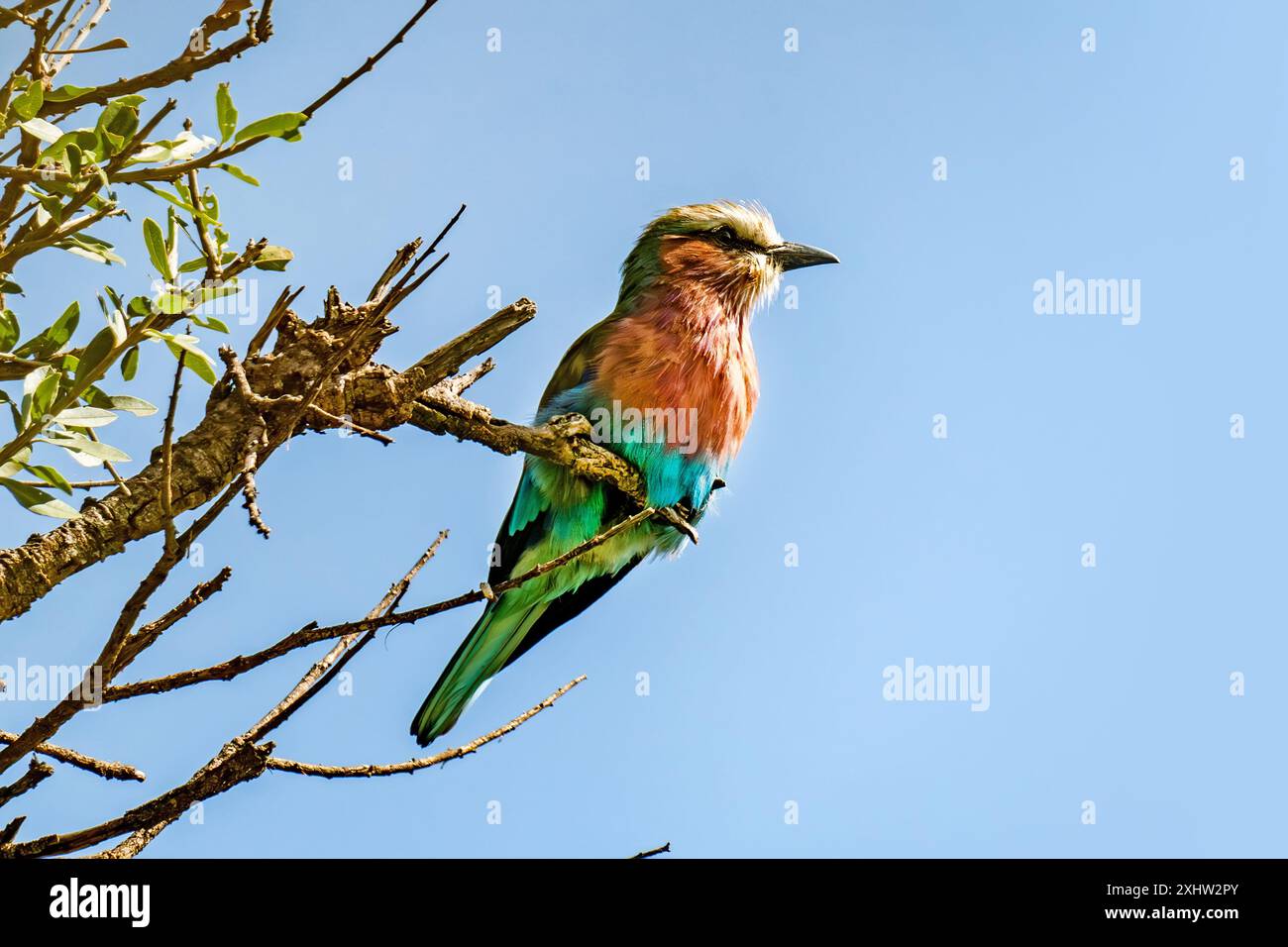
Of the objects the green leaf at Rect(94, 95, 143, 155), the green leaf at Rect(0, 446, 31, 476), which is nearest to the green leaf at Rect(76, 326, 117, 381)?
the green leaf at Rect(0, 446, 31, 476)

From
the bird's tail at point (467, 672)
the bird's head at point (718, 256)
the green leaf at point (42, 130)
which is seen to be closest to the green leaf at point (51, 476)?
the green leaf at point (42, 130)

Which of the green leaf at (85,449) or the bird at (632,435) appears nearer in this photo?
the green leaf at (85,449)

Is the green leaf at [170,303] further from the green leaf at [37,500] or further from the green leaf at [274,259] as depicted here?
the green leaf at [37,500]

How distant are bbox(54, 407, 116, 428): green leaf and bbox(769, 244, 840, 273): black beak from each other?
355 cm

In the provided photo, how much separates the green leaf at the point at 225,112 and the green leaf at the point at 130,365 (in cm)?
44

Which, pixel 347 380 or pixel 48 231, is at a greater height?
pixel 48 231

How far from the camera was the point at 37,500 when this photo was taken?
207 centimetres

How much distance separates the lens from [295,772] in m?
2.28

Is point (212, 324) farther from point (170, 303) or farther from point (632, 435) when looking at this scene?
point (632, 435)

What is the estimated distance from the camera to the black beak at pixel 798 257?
207 inches
